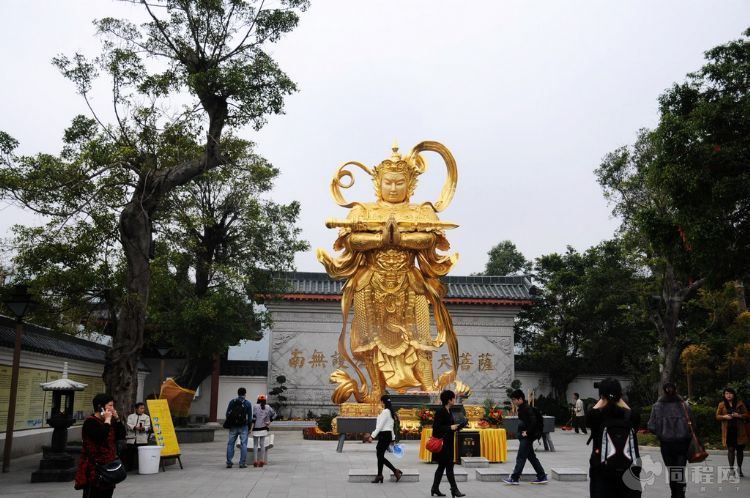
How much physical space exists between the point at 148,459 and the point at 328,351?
16.4 metres

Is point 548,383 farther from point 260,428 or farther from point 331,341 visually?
point 260,428

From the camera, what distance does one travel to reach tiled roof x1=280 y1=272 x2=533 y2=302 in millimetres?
28000

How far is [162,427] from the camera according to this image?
36.5 feet

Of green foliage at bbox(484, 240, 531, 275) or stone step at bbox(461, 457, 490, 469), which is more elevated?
green foliage at bbox(484, 240, 531, 275)

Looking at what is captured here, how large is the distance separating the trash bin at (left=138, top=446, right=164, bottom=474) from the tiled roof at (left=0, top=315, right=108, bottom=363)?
138 inches

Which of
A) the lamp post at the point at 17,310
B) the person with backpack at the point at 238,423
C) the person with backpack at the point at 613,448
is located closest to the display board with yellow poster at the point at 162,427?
the person with backpack at the point at 238,423

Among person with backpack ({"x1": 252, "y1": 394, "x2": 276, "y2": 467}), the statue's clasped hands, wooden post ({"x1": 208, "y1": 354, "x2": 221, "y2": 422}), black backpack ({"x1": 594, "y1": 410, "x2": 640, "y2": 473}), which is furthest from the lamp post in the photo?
wooden post ({"x1": 208, "y1": 354, "x2": 221, "y2": 422})

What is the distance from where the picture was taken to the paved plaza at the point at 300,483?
8.69 meters

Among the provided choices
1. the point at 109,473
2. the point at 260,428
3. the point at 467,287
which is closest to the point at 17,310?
the point at 260,428

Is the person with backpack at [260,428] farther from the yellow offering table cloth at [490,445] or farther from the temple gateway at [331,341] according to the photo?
the temple gateway at [331,341]

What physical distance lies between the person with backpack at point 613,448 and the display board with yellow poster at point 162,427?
7504 mm

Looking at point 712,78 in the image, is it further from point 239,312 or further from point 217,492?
point 239,312

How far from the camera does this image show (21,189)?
36.6ft

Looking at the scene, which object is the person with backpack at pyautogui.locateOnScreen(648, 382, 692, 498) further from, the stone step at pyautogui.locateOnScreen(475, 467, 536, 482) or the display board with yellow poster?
the display board with yellow poster
